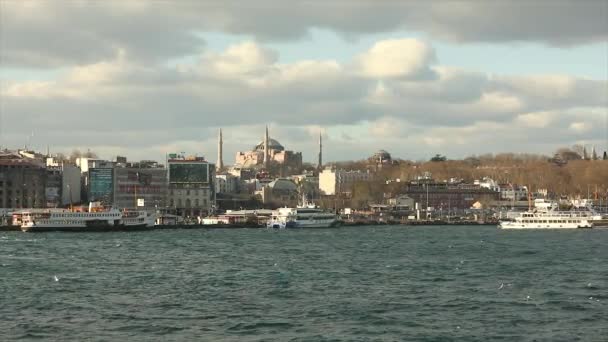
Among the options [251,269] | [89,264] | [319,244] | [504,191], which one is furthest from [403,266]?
[504,191]

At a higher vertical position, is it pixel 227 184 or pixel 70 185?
pixel 227 184

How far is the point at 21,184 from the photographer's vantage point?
119 metres

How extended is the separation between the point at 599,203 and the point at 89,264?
110414mm

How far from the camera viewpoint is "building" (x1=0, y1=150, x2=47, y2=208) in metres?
118

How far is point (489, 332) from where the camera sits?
2627 centimetres

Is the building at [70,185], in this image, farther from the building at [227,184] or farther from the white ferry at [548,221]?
the white ferry at [548,221]

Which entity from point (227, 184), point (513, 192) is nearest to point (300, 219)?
point (513, 192)

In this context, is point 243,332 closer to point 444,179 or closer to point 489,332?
point 489,332

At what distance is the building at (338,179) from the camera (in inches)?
6964

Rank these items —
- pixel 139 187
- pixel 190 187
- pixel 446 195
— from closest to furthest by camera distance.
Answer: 1. pixel 139 187
2. pixel 190 187
3. pixel 446 195

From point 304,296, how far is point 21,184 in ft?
298

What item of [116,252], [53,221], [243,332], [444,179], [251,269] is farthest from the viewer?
[444,179]

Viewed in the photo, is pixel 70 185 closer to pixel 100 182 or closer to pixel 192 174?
pixel 100 182

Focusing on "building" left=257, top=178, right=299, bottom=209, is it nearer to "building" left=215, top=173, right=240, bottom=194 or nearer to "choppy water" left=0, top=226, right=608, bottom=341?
"building" left=215, top=173, right=240, bottom=194
